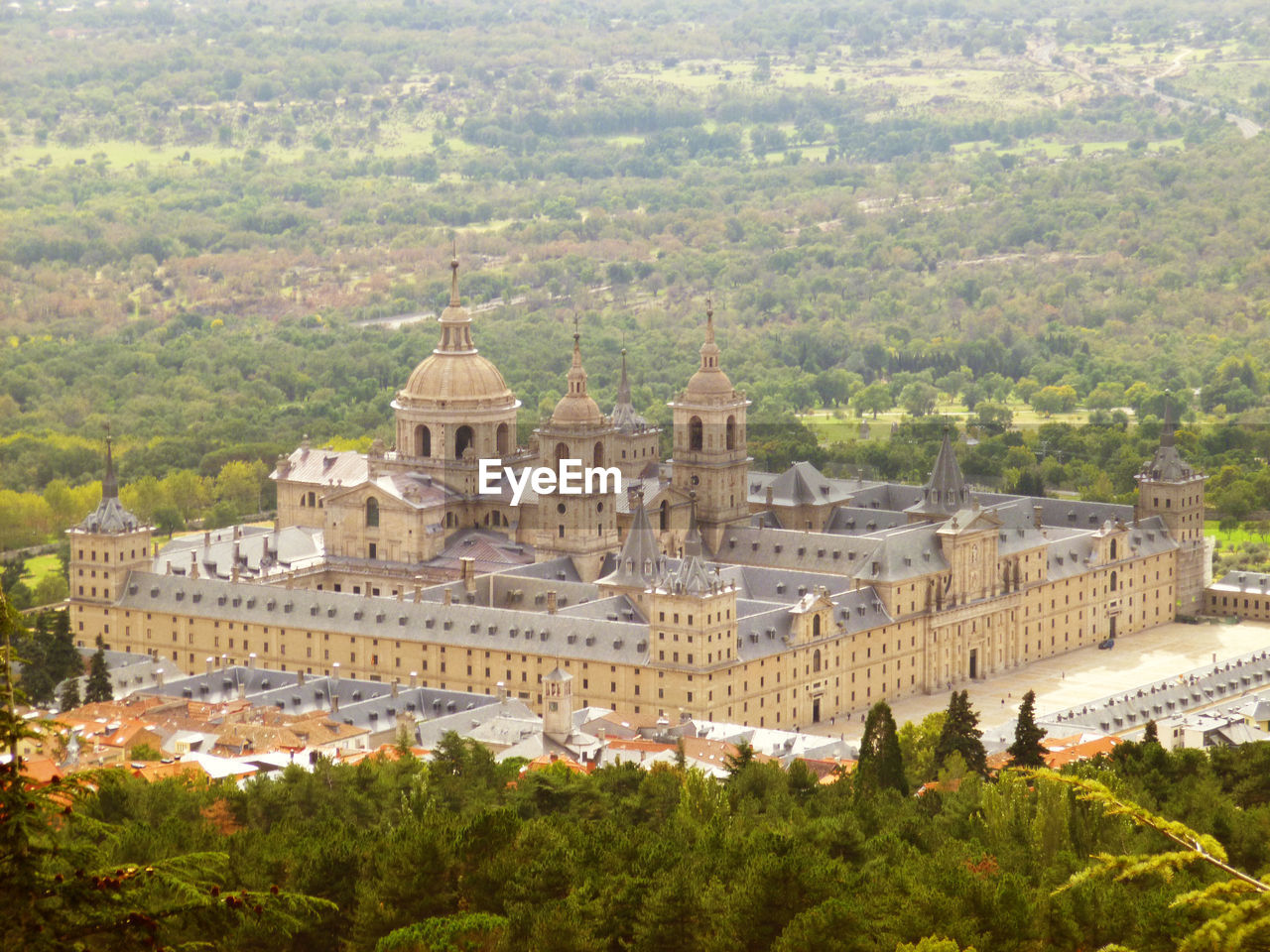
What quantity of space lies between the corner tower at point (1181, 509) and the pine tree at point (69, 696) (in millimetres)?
61138

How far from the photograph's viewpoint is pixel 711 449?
135 meters

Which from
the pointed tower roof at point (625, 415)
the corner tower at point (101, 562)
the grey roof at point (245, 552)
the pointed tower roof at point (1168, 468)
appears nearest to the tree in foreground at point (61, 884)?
the corner tower at point (101, 562)

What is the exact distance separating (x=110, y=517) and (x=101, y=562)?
7.38ft

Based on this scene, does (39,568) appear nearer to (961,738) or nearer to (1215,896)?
(961,738)

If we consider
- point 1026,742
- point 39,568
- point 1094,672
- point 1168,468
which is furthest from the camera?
point 39,568

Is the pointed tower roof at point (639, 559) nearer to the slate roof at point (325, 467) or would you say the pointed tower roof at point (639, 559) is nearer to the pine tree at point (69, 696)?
the pine tree at point (69, 696)

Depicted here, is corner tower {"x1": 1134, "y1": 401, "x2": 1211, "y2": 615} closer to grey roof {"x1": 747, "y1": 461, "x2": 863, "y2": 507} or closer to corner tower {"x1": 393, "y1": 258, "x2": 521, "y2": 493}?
grey roof {"x1": 747, "y1": 461, "x2": 863, "y2": 507}

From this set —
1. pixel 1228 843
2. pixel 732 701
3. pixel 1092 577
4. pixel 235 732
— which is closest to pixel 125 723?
pixel 235 732

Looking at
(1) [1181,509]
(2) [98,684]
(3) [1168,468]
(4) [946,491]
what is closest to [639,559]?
(4) [946,491]

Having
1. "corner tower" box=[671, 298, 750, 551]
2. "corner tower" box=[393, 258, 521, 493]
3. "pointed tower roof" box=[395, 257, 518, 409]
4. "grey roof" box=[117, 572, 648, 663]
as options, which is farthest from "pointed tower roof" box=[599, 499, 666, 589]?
"pointed tower roof" box=[395, 257, 518, 409]

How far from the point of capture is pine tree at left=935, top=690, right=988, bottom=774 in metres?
94.6

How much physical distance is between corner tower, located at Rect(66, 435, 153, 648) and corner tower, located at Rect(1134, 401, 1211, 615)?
54.7 m

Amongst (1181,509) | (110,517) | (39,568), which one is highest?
(110,517)

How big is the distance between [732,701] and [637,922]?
43977 mm
